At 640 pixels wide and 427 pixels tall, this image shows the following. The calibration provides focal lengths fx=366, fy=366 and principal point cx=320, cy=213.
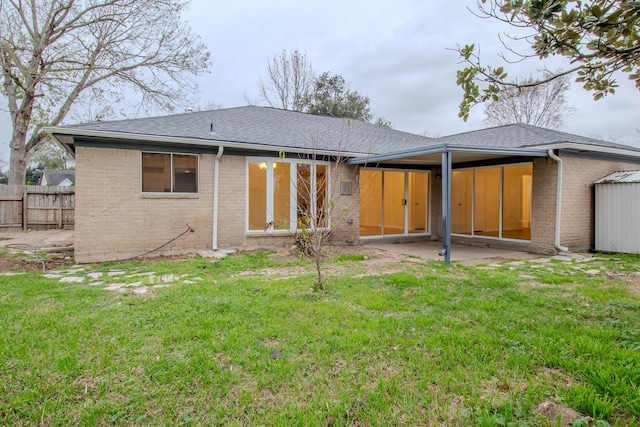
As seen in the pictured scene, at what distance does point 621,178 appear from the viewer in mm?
9383

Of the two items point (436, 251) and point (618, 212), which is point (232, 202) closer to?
point (436, 251)

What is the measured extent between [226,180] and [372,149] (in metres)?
4.33

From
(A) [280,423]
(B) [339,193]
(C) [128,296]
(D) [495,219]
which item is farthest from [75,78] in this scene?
(A) [280,423]

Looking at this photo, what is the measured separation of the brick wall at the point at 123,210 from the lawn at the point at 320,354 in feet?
7.68

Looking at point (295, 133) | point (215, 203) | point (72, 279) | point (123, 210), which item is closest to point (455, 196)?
point (295, 133)

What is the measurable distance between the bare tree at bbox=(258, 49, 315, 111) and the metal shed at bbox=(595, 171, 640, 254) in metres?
18.0

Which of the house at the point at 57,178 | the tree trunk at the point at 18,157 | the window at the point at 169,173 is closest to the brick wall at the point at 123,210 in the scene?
the window at the point at 169,173

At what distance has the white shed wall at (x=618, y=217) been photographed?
8.99m

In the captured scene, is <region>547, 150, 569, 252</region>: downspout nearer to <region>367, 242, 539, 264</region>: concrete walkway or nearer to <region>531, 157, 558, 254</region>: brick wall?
<region>531, 157, 558, 254</region>: brick wall

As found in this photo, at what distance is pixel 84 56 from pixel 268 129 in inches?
459

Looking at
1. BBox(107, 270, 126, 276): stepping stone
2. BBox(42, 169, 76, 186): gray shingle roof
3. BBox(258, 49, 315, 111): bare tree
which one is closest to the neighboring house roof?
BBox(107, 270, 126, 276): stepping stone

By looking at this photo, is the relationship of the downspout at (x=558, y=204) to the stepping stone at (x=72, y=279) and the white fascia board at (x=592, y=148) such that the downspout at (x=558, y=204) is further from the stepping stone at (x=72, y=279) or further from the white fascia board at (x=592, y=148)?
the stepping stone at (x=72, y=279)

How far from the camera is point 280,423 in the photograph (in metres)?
2.30

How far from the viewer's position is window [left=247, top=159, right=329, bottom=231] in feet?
31.0
